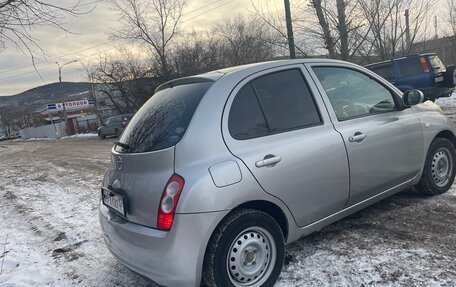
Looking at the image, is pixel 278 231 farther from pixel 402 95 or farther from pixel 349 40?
pixel 349 40

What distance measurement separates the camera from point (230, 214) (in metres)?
2.76

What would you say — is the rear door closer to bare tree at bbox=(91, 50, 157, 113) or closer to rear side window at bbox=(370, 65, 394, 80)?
rear side window at bbox=(370, 65, 394, 80)

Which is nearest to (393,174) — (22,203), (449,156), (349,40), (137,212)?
(449,156)

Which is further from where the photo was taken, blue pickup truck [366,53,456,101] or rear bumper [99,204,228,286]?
blue pickup truck [366,53,456,101]

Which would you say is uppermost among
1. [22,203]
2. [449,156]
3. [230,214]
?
[230,214]

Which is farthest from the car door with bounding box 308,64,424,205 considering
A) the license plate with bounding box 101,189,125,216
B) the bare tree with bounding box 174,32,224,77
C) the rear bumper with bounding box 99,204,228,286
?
the bare tree with bounding box 174,32,224,77

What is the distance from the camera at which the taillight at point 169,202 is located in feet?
A: 8.50

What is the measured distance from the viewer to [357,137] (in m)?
3.54

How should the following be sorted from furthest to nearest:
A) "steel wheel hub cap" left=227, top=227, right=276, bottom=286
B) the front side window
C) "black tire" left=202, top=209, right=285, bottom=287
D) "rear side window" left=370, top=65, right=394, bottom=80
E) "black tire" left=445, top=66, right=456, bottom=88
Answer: "rear side window" left=370, top=65, right=394, bottom=80 → "black tire" left=445, top=66, right=456, bottom=88 → the front side window → "steel wheel hub cap" left=227, top=227, right=276, bottom=286 → "black tire" left=202, top=209, right=285, bottom=287

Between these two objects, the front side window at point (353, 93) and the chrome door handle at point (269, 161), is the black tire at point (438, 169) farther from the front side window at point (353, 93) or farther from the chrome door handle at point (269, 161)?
the chrome door handle at point (269, 161)

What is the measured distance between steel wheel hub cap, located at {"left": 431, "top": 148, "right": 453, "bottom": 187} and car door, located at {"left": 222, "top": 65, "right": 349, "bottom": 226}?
1676 mm

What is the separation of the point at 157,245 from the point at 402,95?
10.1 ft

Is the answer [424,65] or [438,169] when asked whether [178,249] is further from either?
[424,65]

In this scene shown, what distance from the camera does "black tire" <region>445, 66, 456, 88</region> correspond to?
13.3 m
